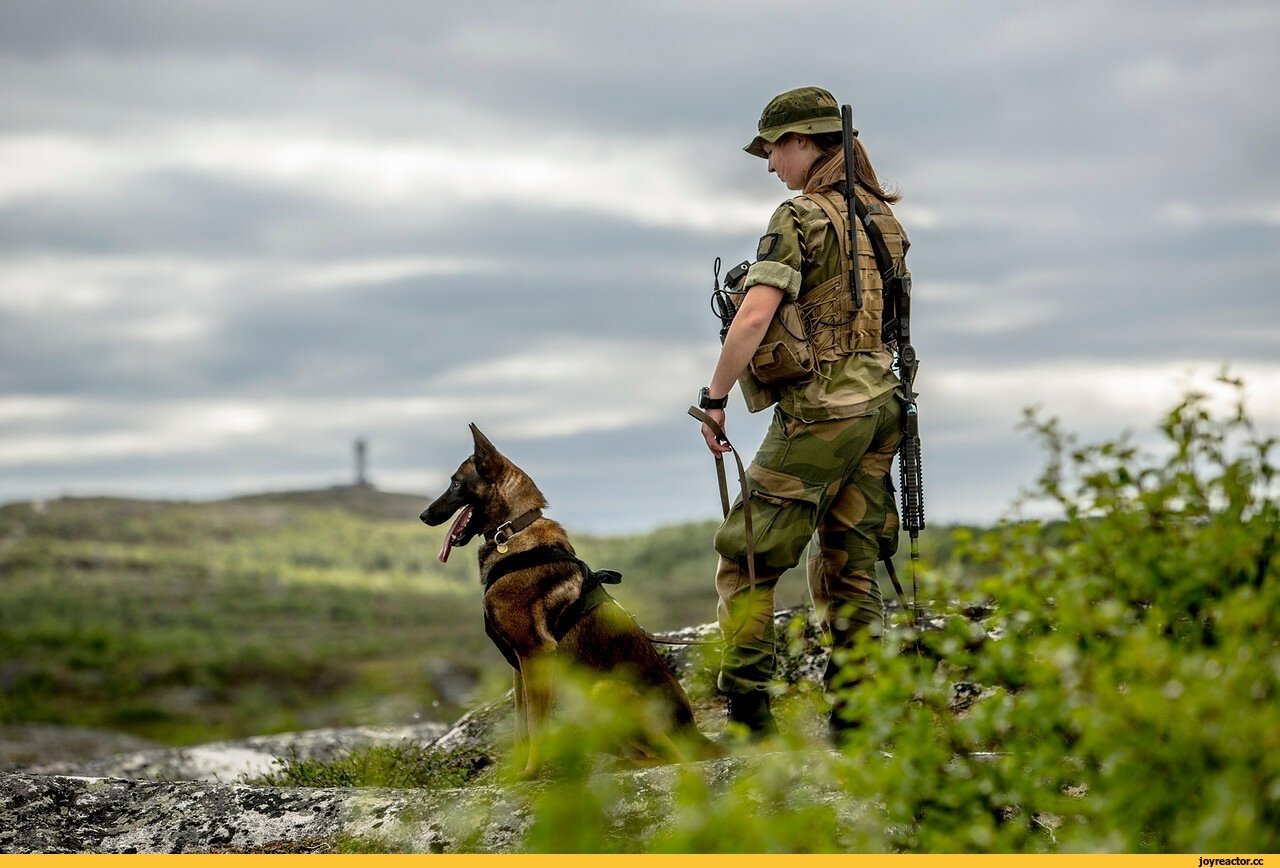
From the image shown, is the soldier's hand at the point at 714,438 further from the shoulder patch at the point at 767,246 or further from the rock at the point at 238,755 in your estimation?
the rock at the point at 238,755

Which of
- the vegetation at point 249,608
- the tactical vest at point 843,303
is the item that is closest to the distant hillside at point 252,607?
the vegetation at point 249,608

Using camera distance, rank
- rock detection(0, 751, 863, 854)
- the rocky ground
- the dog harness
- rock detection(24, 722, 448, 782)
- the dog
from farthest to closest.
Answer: rock detection(24, 722, 448, 782), the dog harness, the dog, the rocky ground, rock detection(0, 751, 863, 854)

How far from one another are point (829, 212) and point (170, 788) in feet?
15.7

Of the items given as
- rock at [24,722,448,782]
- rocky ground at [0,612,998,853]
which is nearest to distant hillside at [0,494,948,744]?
rock at [24,722,448,782]

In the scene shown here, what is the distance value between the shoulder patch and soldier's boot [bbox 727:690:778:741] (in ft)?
7.74

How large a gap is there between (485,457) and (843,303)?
217cm

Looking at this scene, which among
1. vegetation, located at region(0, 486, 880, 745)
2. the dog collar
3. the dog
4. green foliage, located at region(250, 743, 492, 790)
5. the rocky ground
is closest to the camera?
the rocky ground

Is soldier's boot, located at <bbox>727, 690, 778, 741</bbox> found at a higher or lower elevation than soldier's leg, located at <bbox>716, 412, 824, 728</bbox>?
lower

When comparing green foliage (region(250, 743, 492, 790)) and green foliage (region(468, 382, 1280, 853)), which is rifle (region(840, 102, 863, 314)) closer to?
green foliage (region(468, 382, 1280, 853))

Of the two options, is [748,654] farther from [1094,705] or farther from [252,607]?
[252,607]

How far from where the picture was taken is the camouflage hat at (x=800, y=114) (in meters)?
6.75

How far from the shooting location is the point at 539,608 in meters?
6.73

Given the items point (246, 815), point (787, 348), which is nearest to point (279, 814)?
point (246, 815)

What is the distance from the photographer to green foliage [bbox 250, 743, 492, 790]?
7.82 meters
